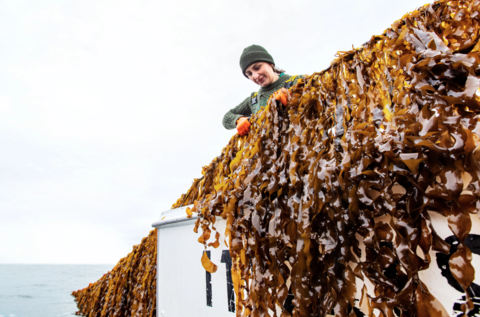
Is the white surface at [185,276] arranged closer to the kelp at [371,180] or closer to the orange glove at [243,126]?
the kelp at [371,180]

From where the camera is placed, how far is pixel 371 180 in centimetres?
91

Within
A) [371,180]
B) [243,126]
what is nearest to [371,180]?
[371,180]

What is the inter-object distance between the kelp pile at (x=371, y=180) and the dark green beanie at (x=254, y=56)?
1124 millimetres

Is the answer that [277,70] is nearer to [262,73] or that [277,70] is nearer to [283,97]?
[262,73]

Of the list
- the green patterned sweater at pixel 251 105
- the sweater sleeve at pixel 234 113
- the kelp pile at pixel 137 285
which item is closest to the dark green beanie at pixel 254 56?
the green patterned sweater at pixel 251 105

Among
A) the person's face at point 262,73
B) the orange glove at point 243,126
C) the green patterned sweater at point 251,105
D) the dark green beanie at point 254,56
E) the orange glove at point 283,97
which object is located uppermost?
the dark green beanie at point 254,56

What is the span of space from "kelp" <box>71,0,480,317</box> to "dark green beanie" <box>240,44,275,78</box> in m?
1.12

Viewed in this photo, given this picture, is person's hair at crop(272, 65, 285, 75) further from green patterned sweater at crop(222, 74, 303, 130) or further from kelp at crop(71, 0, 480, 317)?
kelp at crop(71, 0, 480, 317)

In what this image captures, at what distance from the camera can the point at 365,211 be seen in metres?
0.90

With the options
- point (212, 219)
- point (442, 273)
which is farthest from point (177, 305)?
point (442, 273)

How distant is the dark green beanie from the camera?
8.05 ft

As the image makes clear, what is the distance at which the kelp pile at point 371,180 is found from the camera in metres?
0.76

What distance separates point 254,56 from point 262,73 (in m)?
0.18

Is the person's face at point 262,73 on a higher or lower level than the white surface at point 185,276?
higher
